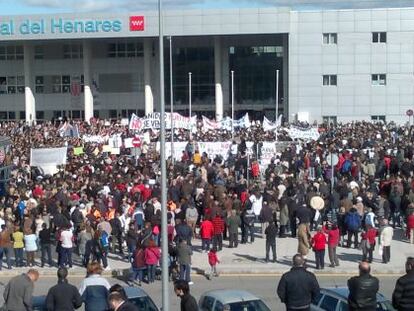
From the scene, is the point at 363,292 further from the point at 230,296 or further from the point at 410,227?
the point at 410,227

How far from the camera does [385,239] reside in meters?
21.3

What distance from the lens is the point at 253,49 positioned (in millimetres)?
71375

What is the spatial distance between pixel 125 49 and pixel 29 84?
883 centimetres

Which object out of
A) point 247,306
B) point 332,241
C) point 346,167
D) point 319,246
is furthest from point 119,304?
point 346,167

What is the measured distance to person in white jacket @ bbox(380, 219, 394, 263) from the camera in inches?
835

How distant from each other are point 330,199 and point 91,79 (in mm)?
50462

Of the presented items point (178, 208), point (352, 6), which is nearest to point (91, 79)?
point (352, 6)

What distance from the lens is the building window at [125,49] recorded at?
73625mm

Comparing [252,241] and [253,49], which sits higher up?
[253,49]

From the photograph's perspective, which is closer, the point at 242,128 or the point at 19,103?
the point at 242,128

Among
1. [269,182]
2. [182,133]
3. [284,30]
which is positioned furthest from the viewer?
[284,30]

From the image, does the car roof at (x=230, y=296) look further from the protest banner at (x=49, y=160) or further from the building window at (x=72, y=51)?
the building window at (x=72, y=51)

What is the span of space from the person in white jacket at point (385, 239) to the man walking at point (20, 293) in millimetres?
11467

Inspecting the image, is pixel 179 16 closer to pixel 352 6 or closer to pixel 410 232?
pixel 352 6
